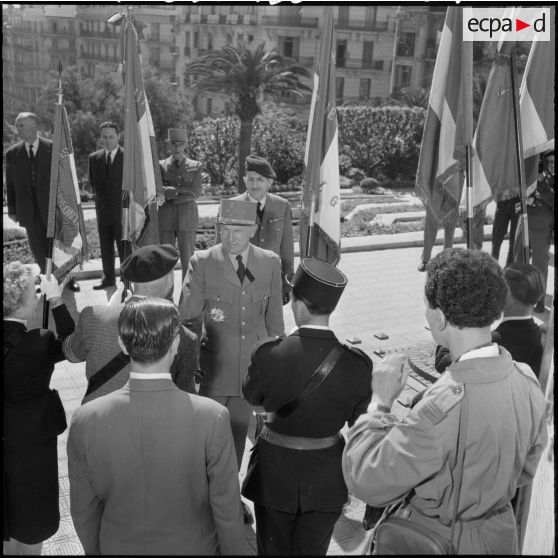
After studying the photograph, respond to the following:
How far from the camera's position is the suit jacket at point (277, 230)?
5.96 meters

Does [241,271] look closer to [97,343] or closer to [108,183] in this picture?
[97,343]

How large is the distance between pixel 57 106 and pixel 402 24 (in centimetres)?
5369

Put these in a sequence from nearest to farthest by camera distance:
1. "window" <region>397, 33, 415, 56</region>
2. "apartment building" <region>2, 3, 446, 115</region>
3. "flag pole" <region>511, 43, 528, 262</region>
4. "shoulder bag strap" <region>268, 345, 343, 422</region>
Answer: "shoulder bag strap" <region>268, 345, 343, 422</region>
"flag pole" <region>511, 43, 528, 262</region>
"apartment building" <region>2, 3, 446, 115</region>
"window" <region>397, 33, 415, 56</region>

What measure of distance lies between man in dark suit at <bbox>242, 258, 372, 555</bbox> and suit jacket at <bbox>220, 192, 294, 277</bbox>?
9.66 ft

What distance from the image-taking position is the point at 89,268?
8.49 metres

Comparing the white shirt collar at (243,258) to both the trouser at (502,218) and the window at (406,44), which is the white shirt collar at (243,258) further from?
the window at (406,44)

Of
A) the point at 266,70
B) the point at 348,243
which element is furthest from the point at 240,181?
the point at 348,243

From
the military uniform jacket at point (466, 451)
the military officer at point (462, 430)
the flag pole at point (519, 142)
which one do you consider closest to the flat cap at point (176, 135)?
the flag pole at point (519, 142)

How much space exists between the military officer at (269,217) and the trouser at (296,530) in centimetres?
298

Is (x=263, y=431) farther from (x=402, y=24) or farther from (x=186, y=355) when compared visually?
(x=402, y=24)

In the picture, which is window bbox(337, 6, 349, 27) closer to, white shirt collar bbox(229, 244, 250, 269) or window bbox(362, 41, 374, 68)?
window bbox(362, 41, 374, 68)

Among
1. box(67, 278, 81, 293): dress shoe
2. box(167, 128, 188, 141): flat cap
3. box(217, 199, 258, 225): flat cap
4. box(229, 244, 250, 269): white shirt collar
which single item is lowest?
box(67, 278, 81, 293): dress shoe

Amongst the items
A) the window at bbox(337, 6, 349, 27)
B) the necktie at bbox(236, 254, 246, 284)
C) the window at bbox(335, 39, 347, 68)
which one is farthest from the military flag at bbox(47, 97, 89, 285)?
the window at bbox(335, 39, 347, 68)

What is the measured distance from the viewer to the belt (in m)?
2.91
